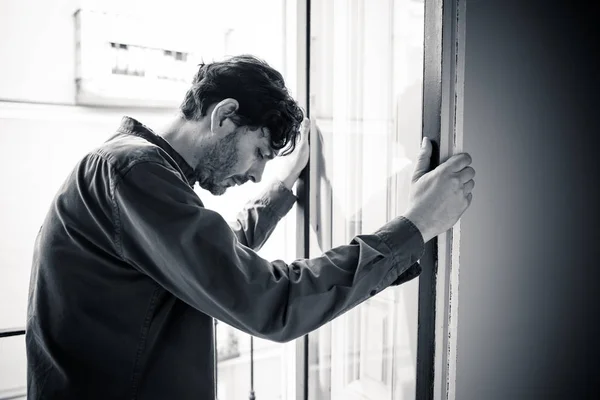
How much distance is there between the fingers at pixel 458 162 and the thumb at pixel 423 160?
46 millimetres

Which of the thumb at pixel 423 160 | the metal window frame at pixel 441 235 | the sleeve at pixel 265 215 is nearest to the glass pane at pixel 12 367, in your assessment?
the sleeve at pixel 265 215

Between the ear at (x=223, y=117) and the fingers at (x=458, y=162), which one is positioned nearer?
the fingers at (x=458, y=162)

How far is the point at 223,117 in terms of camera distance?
1068 mm

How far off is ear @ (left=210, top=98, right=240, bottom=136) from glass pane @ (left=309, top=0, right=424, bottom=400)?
0.35 metres

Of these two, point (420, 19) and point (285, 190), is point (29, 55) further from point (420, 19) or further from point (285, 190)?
point (420, 19)

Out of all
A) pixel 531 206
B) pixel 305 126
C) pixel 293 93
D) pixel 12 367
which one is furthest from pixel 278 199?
pixel 12 367

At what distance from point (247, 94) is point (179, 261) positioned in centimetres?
45

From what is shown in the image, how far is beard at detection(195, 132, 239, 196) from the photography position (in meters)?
1.10

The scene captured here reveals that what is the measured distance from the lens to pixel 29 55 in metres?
1.87

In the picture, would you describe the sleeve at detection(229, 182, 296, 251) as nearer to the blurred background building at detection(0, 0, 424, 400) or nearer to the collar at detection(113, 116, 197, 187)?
the blurred background building at detection(0, 0, 424, 400)

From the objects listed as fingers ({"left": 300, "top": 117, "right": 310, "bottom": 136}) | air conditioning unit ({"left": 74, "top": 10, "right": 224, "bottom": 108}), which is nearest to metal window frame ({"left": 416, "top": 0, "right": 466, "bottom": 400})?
fingers ({"left": 300, "top": 117, "right": 310, "bottom": 136})

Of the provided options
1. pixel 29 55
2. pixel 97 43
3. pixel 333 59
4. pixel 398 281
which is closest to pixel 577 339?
pixel 398 281

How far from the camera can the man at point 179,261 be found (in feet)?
2.78

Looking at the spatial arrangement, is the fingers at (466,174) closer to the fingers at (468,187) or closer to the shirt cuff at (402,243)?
the fingers at (468,187)
